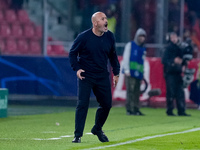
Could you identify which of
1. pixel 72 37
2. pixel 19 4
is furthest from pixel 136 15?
pixel 19 4

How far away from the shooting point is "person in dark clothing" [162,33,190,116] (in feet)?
56.7

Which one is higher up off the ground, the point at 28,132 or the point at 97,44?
the point at 97,44

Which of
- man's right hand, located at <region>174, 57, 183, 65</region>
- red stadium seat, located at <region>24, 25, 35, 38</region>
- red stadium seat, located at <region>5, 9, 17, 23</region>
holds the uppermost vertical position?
red stadium seat, located at <region>5, 9, 17, 23</region>

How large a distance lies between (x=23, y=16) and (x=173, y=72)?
11.1m

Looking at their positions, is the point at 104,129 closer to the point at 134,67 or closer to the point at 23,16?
the point at 134,67

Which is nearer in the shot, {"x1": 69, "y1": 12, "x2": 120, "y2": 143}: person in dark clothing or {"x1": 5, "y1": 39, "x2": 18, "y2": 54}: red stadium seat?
{"x1": 69, "y1": 12, "x2": 120, "y2": 143}: person in dark clothing

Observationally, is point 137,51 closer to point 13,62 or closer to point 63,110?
point 63,110

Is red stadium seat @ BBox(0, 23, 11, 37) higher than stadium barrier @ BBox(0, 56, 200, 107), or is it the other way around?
red stadium seat @ BBox(0, 23, 11, 37)

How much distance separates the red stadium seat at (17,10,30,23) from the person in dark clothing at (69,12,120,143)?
1695 cm

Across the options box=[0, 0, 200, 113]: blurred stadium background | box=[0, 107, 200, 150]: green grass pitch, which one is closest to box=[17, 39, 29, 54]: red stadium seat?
box=[0, 0, 200, 113]: blurred stadium background

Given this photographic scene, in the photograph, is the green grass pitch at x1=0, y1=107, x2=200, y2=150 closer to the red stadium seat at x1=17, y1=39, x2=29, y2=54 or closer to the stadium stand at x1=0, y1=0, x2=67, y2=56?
the stadium stand at x1=0, y1=0, x2=67, y2=56

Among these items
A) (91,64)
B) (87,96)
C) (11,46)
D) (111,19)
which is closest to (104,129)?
(87,96)

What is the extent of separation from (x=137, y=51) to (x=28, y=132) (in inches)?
232

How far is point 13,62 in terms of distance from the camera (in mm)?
21234
